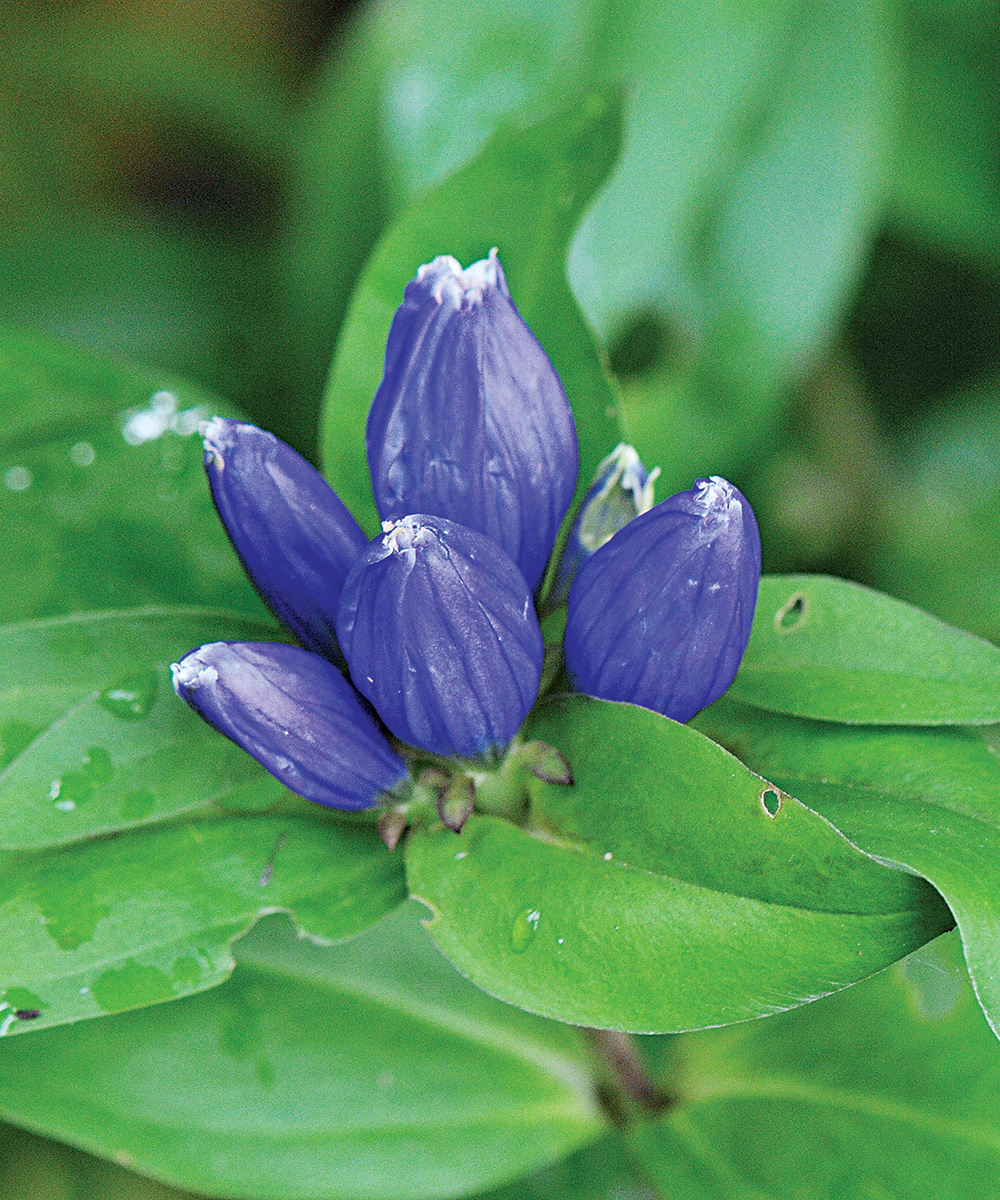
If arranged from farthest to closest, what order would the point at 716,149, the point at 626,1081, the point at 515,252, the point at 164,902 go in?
1. the point at 716,149
2. the point at 626,1081
3. the point at 515,252
4. the point at 164,902

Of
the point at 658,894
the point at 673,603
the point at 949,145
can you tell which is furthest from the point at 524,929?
the point at 949,145

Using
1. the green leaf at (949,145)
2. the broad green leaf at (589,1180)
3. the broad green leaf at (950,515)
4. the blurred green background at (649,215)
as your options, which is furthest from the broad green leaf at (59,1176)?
the green leaf at (949,145)

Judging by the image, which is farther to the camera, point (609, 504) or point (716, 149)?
point (716, 149)

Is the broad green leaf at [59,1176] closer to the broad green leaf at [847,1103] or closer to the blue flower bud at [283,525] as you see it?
the broad green leaf at [847,1103]

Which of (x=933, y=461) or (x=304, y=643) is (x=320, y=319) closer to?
(x=933, y=461)

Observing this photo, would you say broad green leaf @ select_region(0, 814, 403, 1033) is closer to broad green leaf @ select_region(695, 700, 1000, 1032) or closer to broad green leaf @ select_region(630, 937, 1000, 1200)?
broad green leaf @ select_region(695, 700, 1000, 1032)

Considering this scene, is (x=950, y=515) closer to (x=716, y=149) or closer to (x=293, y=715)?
(x=716, y=149)

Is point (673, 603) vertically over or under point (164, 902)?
over
